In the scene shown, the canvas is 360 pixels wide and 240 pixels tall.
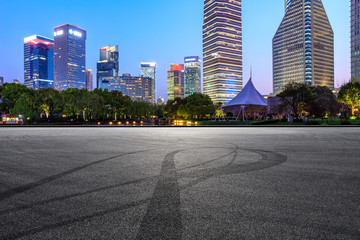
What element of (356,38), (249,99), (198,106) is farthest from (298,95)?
(356,38)

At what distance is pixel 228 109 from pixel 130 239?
5929 centimetres

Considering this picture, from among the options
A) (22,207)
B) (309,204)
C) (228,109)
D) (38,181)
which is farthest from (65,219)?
(228,109)

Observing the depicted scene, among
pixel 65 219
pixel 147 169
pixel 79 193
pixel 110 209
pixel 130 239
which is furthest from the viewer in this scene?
pixel 147 169

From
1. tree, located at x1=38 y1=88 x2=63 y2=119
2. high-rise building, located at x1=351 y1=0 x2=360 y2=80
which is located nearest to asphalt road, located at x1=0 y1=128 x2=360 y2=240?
tree, located at x1=38 y1=88 x2=63 y2=119

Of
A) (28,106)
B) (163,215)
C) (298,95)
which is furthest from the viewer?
(28,106)

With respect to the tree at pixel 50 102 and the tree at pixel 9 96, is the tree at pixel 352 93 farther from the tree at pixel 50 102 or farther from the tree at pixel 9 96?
the tree at pixel 9 96

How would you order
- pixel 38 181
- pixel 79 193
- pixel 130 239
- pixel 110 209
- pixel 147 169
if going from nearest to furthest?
pixel 130 239 < pixel 110 209 < pixel 79 193 < pixel 38 181 < pixel 147 169

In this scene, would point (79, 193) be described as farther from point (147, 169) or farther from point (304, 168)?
point (304, 168)

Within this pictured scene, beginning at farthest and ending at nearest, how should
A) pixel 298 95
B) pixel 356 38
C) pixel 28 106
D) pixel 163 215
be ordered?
1. pixel 356 38
2. pixel 28 106
3. pixel 298 95
4. pixel 163 215

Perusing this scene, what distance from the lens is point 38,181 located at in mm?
5453

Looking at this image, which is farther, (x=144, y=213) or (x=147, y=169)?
(x=147, y=169)

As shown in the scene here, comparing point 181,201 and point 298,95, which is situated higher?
point 298,95

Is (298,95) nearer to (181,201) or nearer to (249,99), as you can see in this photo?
(249,99)

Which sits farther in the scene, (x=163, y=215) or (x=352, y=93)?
(x=352, y=93)
